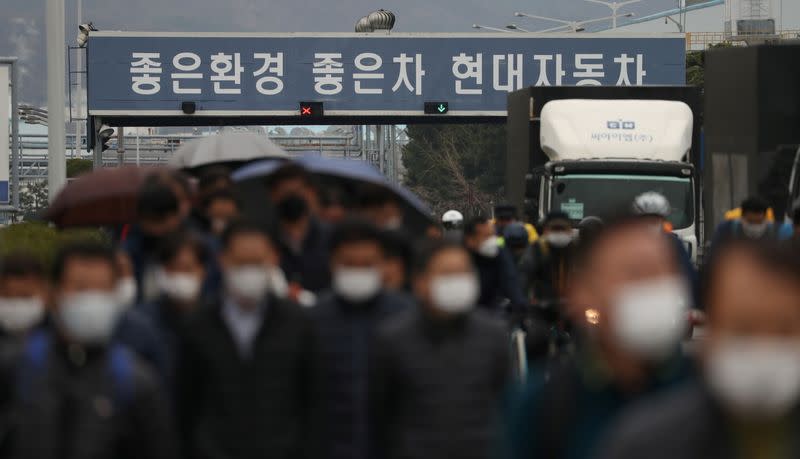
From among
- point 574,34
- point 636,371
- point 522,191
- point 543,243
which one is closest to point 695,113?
point 522,191

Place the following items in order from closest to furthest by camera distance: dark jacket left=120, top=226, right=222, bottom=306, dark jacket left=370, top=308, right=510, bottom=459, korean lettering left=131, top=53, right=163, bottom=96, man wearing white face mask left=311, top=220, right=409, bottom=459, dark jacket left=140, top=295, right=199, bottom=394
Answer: dark jacket left=370, top=308, right=510, bottom=459, man wearing white face mask left=311, top=220, right=409, bottom=459, dark jacket left=140, top=295, right=199, bottom=394, dark jacket left=120, top=226, right=222, bottom=306, korean lettering left=131, top=53, right=163, bottom=96

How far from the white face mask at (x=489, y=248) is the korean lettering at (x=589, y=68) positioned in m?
31.7

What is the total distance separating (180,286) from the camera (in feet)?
22.7

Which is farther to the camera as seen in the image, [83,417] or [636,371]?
[83,417]

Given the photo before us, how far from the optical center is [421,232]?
11.6 metres

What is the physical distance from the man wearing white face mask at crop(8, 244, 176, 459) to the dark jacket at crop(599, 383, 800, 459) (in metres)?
2.83

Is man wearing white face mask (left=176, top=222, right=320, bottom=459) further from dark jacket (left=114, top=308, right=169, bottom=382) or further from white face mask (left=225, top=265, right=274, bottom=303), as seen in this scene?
dark jacket (left=114, top=308, right=169, bottom=382)

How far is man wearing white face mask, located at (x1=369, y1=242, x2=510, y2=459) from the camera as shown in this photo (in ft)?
20.4

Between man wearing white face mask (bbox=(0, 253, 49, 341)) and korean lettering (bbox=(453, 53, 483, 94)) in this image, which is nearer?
man wearing white face mask (bbox=(0, 253, 49, 341))

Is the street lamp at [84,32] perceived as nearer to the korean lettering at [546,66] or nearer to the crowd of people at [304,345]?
the korean lettering at [546,66]

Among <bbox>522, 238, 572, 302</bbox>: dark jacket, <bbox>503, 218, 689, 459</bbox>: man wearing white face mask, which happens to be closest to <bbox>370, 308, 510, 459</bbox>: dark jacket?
<bbox>503, 218, 689, 459</bbox>: man wearing white face mask

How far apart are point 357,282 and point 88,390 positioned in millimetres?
1395

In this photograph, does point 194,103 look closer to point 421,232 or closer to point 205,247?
point 421,232

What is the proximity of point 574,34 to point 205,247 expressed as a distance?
36355 millimetres
